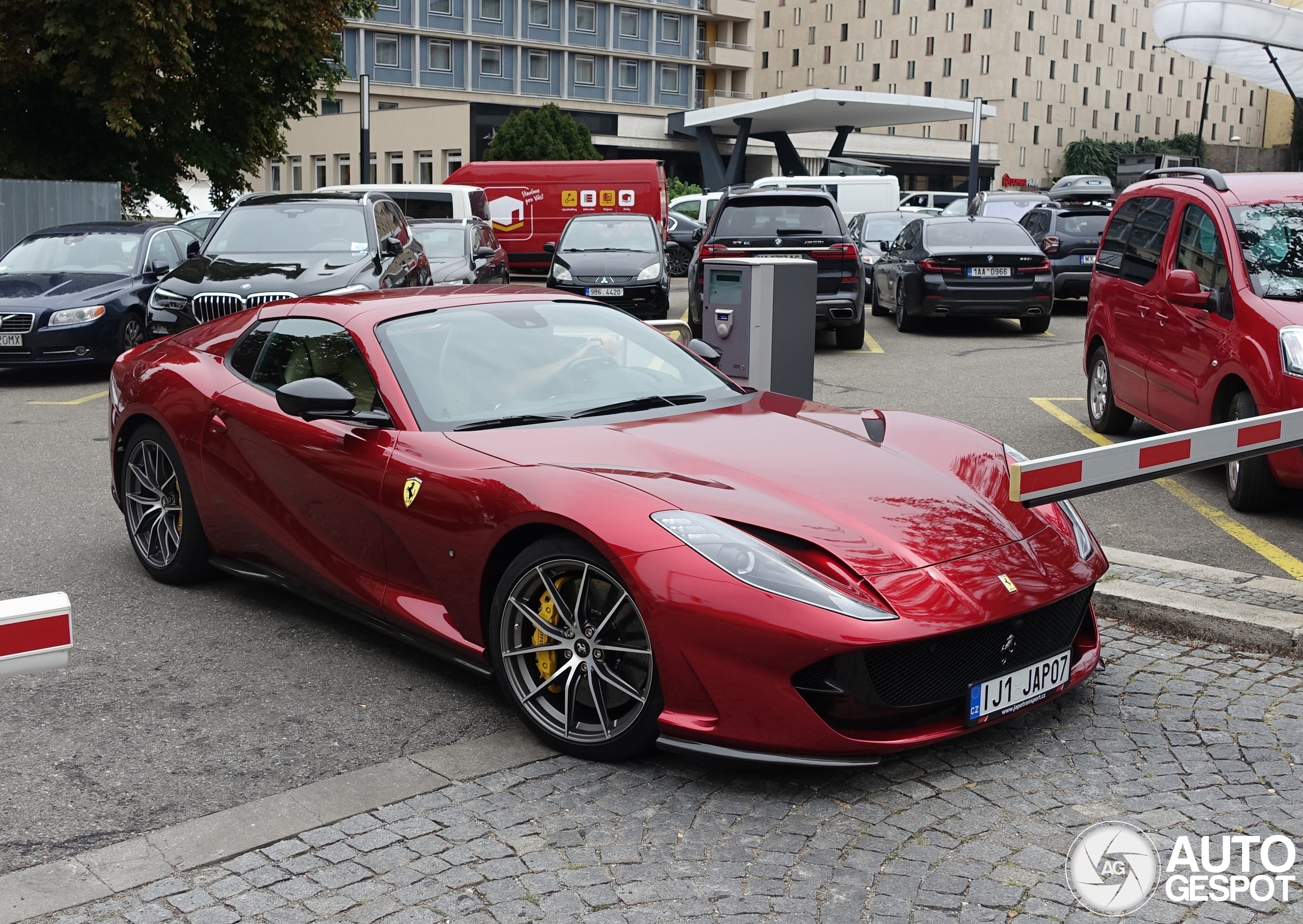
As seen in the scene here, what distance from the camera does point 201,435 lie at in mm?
5746

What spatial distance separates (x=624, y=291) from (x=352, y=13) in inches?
429

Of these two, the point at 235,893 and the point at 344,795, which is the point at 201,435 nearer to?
the point at 344,795

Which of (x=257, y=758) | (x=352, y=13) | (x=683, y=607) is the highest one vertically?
(x=352, y=13)

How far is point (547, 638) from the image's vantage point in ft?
13.9

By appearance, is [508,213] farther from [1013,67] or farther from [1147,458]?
[1013,67]

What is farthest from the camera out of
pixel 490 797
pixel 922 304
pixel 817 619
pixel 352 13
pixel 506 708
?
pixel 352 13

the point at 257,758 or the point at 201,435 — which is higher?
the point at 201,435

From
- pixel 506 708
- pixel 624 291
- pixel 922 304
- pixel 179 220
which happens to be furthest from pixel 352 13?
pixel 506 708

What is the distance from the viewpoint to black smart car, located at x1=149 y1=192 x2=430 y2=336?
1238 centimetres

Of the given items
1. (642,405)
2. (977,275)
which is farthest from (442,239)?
→ (642,405)

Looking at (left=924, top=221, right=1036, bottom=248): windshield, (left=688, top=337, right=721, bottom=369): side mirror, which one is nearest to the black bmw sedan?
(left=924, top=221, right=1036, bottom=248): windshield

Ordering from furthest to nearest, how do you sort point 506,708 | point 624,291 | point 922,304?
point 624,291 < point 922,304 < point 506,708

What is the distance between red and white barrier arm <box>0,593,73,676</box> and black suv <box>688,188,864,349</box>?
520 inches

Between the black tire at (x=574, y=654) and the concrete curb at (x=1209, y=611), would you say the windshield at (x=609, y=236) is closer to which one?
the concrete curb at (x=1209, y=611)
